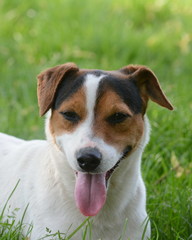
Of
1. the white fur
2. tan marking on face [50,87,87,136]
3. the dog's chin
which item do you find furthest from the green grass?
tan marking on face [50,87,87,136]

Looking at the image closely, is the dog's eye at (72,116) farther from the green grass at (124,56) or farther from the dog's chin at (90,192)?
the green grass at (124,56)

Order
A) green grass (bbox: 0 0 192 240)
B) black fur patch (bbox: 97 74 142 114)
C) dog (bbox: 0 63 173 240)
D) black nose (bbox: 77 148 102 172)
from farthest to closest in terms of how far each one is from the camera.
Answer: green grass (bbox: 0 0 192 240), black fur patch (bbox: 97 74 142 114), dog (bbox: 0 63 173 240), black nose (bbox: 77 148 102 172)

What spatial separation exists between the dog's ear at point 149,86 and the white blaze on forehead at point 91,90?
0.34 m

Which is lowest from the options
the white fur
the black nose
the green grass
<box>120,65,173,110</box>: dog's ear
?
the green grass

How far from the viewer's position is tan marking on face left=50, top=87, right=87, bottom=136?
13.2 feet

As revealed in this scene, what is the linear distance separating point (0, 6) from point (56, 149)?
6.54 m

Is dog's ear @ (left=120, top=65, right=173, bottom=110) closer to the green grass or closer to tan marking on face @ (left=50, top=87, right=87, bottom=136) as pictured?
tan marking on face @ (left=50, top=87, right=87, bottom=136)

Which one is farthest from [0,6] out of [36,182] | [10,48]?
[36,182]

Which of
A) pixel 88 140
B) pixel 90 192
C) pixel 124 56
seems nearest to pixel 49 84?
pixel 88 140

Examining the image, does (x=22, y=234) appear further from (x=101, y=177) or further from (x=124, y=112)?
(x=124, y=112)

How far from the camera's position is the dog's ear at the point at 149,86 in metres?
4.34

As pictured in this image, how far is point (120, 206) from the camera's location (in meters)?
4.29

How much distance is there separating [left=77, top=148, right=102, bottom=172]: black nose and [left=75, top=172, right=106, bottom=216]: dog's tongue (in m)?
0.22

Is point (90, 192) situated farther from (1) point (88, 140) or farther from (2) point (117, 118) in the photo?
(2) point (117, 118)
